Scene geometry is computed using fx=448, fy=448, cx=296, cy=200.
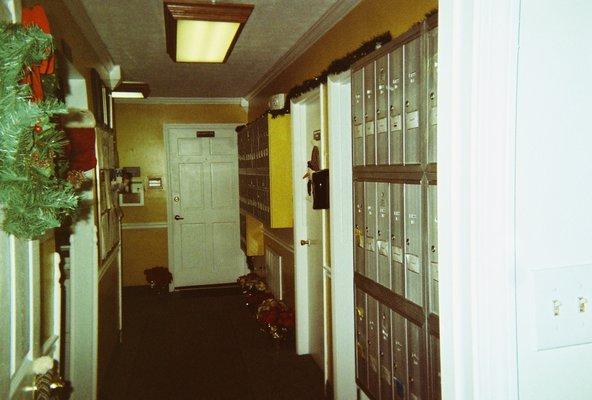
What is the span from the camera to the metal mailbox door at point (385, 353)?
178cm

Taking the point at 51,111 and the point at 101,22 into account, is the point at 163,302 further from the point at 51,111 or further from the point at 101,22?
the point at 51,111

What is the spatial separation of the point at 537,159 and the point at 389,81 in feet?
2.96

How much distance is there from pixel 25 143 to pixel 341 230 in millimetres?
2111

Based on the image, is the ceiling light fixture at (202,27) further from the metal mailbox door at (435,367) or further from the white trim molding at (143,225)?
the white trim molding at (143,225)

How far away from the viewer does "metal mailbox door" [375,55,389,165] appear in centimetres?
172

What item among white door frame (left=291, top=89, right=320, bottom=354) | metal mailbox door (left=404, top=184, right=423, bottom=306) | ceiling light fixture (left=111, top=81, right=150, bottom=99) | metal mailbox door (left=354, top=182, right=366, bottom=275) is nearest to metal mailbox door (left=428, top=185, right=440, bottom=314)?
metal mailbox door (left=404, top=184, right=423, bottom=306)

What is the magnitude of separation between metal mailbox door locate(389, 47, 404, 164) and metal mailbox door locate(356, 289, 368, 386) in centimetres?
70

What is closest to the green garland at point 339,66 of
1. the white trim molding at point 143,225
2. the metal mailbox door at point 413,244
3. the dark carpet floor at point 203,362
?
the metal mailbox door at point 413,244

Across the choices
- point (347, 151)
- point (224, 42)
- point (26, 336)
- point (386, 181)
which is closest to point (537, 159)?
point (386, 181)

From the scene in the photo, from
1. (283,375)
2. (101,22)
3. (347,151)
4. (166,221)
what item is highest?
(101,22)

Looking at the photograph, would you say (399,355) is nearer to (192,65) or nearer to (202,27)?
(202,27)

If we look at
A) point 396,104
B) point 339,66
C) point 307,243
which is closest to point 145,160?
point 307,243

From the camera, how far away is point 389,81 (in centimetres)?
168

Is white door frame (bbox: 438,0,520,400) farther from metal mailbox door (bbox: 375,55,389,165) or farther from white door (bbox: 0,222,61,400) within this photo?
white door (bbox: 0,222,61,400)
